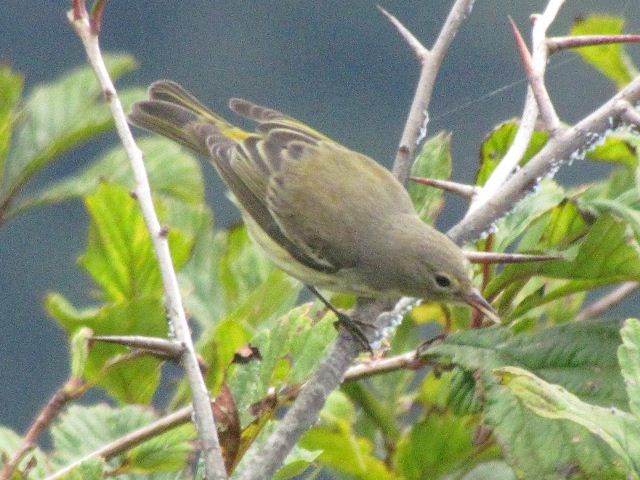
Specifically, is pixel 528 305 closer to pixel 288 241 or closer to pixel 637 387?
pixel 637 387

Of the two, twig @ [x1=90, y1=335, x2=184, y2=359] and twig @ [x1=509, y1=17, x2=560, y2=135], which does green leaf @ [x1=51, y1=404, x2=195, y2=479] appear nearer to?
twig @ [x1=90, y1=335, x2=184, y2=359]

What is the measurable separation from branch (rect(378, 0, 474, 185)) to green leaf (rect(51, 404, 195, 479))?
78cm

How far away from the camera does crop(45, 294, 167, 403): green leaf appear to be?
2202 mm

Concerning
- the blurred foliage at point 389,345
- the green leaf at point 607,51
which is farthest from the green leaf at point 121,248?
the green leaf at point 607,51

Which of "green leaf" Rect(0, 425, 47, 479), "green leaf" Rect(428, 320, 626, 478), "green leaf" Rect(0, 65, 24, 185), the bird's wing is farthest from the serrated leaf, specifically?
"green leaf" Rect(0, 65, 24, 185)

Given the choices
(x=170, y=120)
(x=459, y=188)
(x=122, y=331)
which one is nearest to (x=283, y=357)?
(x=122, y=331)

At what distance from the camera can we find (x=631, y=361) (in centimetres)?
142

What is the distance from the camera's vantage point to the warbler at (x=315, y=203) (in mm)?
2938

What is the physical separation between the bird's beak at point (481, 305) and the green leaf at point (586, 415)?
Answer: 66 cm

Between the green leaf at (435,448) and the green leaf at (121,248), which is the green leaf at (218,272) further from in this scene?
the green leaf at (435,448)

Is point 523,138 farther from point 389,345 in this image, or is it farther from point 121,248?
point 121,248

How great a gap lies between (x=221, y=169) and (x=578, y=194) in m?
1.85

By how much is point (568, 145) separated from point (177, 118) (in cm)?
243

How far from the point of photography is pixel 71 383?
1.76 m
